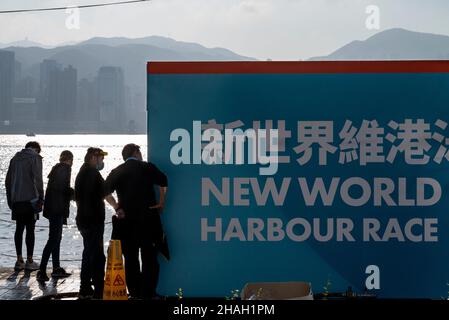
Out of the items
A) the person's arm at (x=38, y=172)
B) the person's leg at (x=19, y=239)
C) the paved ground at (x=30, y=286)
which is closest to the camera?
the paved ground at (x=30, y=286)

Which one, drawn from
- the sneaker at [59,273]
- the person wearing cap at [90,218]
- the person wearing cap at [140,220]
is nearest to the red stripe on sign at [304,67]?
the person wearing cap at [140,220]

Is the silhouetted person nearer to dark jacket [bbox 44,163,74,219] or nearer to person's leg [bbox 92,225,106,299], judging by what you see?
dark jacket [bbox 44,163,74,219]

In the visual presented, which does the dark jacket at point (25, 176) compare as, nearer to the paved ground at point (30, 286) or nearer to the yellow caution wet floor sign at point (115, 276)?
the paved ground at point (30, 286)

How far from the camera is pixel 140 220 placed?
415 inches

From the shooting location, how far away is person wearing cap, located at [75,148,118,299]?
11.4 metres

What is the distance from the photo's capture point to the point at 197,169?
10406 mm

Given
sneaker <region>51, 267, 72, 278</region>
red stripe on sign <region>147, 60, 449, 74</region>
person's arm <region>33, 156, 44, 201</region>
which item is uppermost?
red stripe on sign <region>147, 60, 449, 74</region>

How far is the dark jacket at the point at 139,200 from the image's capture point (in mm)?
10406

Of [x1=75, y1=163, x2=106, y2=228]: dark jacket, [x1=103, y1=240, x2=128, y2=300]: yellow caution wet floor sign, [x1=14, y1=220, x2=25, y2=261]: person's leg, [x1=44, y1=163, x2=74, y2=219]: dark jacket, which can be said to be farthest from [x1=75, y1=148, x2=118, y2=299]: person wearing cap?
[x1=14, y1=220, x2=25, y2=261]: person's leg

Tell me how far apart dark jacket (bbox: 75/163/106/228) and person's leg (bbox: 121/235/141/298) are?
0.82 meters

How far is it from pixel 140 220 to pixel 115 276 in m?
0.70
